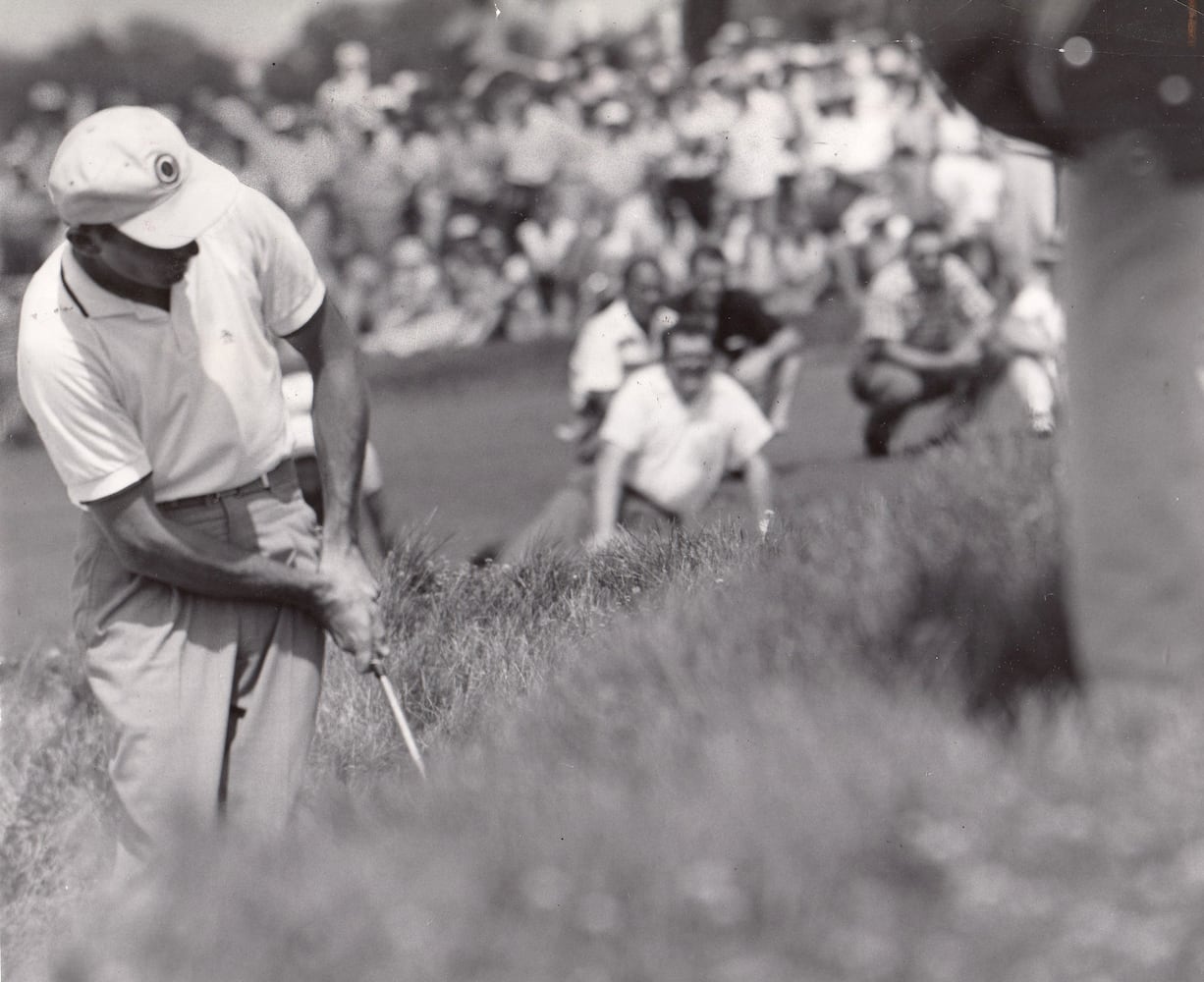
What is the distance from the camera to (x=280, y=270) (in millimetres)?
3623

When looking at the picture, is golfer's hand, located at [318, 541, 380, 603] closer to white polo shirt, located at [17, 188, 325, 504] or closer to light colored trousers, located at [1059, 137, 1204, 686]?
white polo shirt, located at [17, 188, 325, 504]

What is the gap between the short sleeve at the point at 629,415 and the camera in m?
5.14

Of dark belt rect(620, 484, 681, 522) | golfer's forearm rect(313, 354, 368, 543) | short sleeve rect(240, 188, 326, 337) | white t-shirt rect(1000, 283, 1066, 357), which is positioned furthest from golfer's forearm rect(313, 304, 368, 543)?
white t-shirt rect(1000, 283, 1066, 357)

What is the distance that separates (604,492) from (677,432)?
0.28 m

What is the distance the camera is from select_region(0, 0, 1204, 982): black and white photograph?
2426mm

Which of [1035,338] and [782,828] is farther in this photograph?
[1035,338]

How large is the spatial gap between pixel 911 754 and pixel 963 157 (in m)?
2.80

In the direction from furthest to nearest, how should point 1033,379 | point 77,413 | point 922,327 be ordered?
point 922,327, point 1033,379, point 77,413

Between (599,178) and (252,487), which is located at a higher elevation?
(599,178)

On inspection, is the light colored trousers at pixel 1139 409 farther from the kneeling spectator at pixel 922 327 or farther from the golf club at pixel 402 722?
the kneeling spectator at pixel 922 327

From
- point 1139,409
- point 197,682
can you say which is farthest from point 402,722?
point 1139,409

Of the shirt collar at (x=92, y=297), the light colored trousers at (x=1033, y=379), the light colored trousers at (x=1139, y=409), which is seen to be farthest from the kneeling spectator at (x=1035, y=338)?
the shirt collar at (x=92, y=297)

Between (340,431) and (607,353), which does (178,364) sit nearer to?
(340,431)

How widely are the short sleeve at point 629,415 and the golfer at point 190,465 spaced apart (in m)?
1.45
